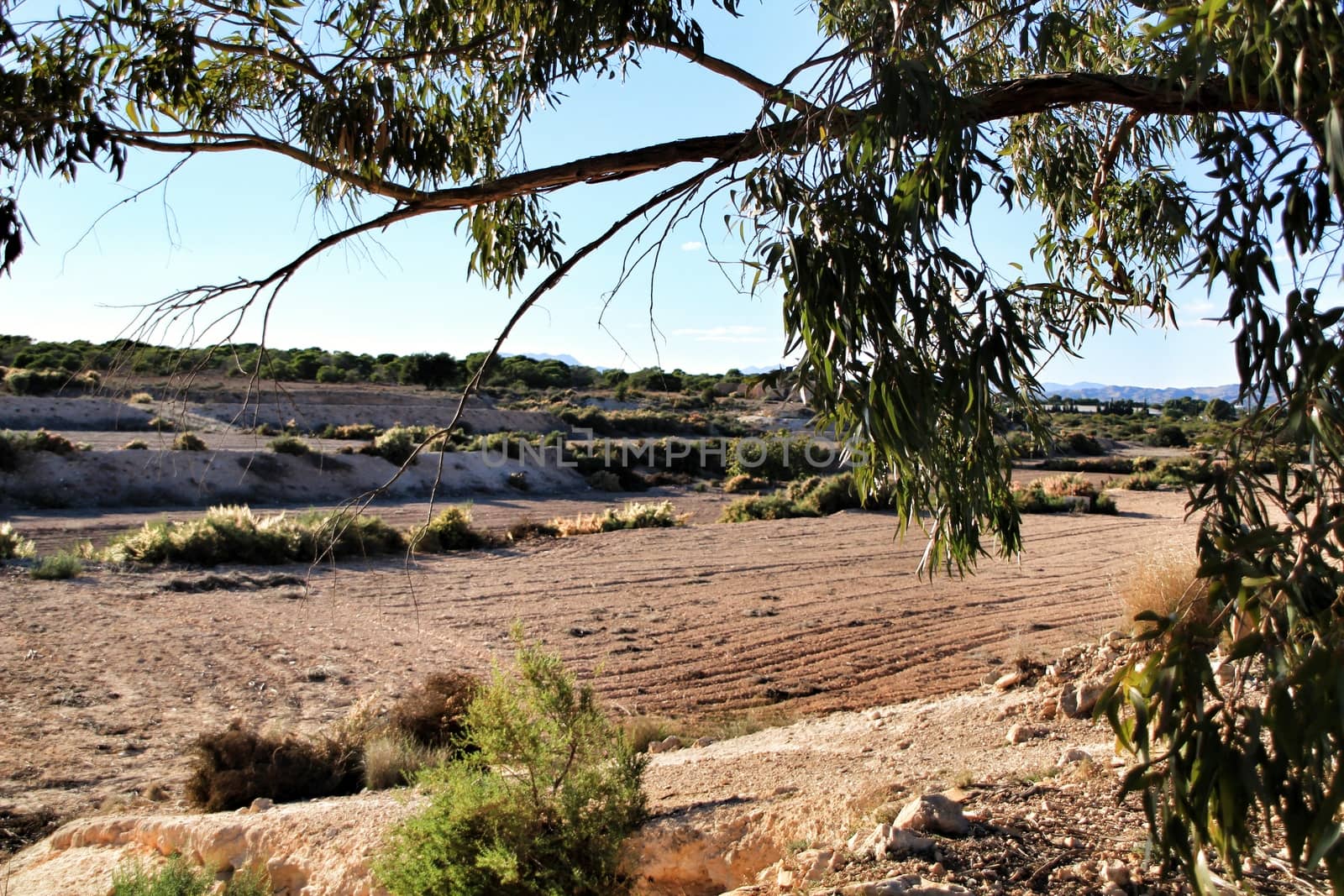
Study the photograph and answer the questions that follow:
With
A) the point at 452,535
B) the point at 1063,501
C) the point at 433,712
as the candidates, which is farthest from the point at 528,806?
the point at 1063,501

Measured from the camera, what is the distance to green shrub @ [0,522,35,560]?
1536cm

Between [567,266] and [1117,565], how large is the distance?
44.7ft

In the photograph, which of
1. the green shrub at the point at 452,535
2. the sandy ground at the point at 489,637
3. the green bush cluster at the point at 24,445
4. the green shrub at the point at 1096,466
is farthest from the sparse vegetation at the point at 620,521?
the green shrub at the point at 1096,466

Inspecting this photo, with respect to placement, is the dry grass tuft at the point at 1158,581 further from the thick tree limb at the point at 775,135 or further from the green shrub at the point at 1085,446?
the green shrub at the point at 1085,446

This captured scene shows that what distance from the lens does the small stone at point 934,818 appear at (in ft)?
13.1

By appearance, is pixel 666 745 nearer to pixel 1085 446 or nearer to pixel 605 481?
pixel 605 481

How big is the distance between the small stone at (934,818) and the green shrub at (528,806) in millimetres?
1235

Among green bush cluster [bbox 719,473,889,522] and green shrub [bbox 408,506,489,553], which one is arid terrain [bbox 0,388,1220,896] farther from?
green bush cluster [bbox 719,473,889,522]

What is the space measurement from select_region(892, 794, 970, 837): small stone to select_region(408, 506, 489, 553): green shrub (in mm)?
15528

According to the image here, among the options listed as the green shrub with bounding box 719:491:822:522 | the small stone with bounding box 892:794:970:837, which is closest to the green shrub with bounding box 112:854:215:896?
the small stone with bounding box 892:794:970:837

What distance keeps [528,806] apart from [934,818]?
68.2 inches

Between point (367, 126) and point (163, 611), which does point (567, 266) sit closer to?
point (367, 126)

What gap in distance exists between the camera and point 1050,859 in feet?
12.1

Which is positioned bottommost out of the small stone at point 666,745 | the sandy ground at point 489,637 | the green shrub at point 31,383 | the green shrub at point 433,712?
the sandy ground at point 489,637
